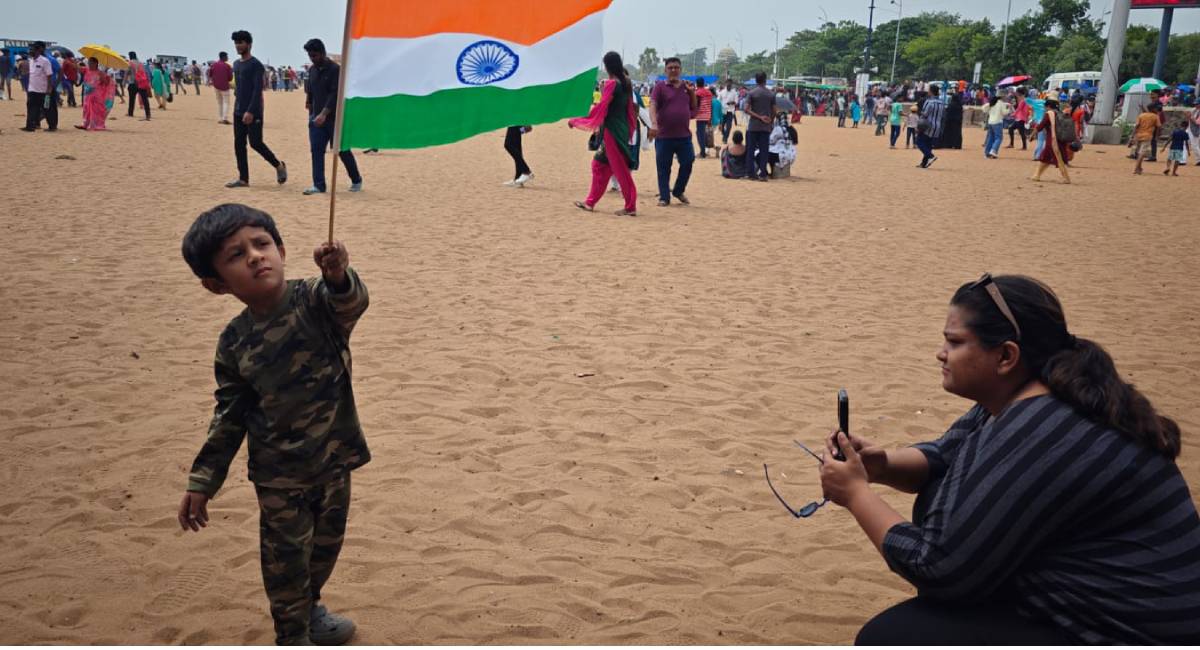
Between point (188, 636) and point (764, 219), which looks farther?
point (764, 219)

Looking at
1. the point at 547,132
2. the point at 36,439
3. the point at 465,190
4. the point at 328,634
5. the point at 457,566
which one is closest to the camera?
the point at 328,634

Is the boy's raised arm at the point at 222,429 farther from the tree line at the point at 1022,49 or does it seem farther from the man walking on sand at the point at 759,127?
the tree line at the point at 1022,49

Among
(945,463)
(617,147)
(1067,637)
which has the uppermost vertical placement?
(617,147)

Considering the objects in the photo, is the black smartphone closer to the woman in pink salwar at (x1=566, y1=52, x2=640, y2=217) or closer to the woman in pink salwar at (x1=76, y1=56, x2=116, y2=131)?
the woman in pink salwar at (x1=566, y1=52, x2=640, y2=217)

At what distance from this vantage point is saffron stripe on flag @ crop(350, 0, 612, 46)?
2.89 meters

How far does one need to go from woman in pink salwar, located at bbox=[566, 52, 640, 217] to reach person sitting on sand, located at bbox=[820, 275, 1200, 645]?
29.9ft

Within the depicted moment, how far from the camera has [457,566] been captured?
352cm

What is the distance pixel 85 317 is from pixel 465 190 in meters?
8.21

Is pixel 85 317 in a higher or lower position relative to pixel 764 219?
lower

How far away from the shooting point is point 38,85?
1962 cm

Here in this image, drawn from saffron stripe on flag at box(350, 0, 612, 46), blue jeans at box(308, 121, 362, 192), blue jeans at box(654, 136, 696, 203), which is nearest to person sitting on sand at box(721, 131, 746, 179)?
blue jeans at box(654, 136, 696, 203)

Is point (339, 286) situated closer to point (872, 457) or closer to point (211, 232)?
point (211, 232)

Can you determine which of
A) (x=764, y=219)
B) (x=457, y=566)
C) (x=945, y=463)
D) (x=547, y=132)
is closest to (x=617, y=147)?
(x=764, y=219)

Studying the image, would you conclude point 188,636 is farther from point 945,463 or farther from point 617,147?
point 617,147
